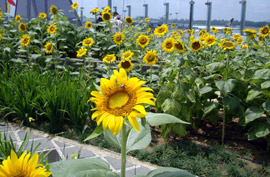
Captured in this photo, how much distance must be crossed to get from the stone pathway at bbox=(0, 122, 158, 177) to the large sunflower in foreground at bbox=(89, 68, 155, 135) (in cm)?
122

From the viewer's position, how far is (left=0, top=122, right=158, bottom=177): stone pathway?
231 centimetres

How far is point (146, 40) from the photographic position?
10.6 feet

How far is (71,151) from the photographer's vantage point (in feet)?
8.54

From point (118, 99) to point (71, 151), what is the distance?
5.90 feet

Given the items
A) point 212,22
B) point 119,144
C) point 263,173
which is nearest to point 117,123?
point 119,144

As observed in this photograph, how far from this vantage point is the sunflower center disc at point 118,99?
975 millimetres

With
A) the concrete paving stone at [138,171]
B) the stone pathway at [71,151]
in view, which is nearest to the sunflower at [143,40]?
the stone pathway at [71,151]

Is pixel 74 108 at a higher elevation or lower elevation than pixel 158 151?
higher

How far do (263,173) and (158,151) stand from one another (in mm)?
934

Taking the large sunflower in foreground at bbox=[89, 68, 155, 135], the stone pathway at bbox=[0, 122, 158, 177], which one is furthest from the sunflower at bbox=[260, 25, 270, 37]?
the large sunflower in foreground at bbox=[89, 68, 155, 135]

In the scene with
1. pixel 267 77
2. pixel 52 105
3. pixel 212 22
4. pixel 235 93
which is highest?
pixel 212 22

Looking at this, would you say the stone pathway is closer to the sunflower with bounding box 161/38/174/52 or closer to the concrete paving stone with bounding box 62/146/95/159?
the concrete paving stone with bounding box 62/146/95/159

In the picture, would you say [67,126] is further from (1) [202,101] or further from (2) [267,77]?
(2) [267,77]

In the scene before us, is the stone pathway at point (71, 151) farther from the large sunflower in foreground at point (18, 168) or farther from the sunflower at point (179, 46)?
the large sunflower in foreground at point (18, 168)
